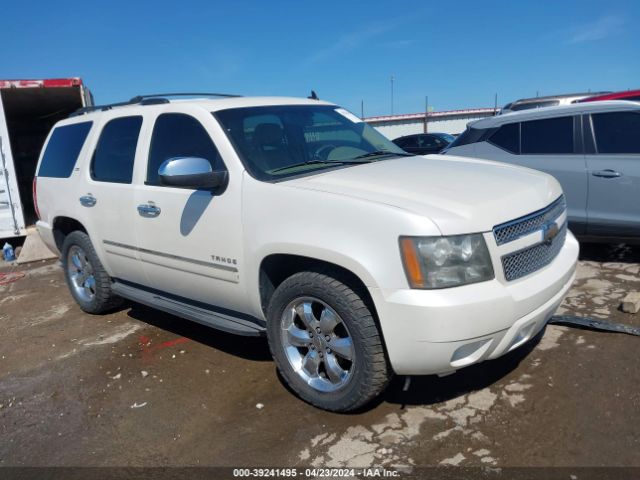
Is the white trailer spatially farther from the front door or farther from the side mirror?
the side mirror

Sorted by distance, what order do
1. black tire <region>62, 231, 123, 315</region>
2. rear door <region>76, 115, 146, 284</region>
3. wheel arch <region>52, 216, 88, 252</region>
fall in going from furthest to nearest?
wheel arch <region>52, 216, 88, 252</region> → black tire <region>62, 231, 123, 315</region> → rear door <region>76, 115, 146, 284</region>

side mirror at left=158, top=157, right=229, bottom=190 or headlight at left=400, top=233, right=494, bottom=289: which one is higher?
side mirror at left=158, top=157, right=229, bottom=190

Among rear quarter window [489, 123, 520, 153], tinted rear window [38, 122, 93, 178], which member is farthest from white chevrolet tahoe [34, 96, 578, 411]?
rear quarter window [489, 123, 520, 153]

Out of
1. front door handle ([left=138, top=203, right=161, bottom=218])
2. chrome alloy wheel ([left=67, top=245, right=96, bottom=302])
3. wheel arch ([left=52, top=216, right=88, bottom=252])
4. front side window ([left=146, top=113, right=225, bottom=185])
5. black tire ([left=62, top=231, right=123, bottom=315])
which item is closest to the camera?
front side window ([left=146, top=113, right=225, bottom=185])

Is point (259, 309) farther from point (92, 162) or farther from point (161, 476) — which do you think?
point (92, 162)

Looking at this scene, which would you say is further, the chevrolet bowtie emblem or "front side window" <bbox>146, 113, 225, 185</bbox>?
"front side window" <bbox>146, 113, 225, 185</bbox>

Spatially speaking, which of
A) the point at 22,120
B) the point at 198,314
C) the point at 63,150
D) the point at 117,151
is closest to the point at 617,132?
the point at 198,314

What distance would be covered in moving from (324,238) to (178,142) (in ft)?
5.29

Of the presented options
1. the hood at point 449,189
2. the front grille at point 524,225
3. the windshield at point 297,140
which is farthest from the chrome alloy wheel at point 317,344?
the front grille at point 524,225

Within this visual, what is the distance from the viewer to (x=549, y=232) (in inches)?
116

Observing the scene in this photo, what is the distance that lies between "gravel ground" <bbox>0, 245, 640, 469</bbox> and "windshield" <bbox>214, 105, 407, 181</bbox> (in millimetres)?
1488

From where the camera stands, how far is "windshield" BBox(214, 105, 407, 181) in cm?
338

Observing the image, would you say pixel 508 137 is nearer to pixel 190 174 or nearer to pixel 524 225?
pixel 524 225

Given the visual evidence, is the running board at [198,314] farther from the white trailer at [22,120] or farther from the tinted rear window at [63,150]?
the white trailer at [22,120]
